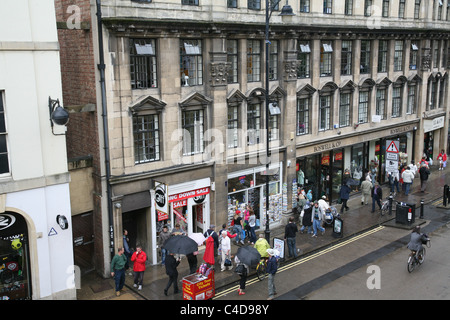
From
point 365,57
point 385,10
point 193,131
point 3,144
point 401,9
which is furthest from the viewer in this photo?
point 401,9

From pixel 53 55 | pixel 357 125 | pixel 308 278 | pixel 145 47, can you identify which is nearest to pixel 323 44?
pixel 357 125

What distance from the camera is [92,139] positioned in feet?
56.3

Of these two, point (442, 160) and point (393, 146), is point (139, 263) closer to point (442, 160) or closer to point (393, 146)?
point (393, 146)

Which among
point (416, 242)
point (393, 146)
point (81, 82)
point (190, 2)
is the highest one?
point (190, 2)

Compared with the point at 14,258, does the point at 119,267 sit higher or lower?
lower

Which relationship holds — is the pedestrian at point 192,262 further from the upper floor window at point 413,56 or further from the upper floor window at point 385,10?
the upper floor window at point 413,56

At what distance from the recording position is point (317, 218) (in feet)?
72.2

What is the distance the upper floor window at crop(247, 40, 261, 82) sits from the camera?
21.4 metres

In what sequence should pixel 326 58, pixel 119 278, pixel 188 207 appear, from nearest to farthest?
pixel 119 278 → pixel 188 207 → pixel 326 58

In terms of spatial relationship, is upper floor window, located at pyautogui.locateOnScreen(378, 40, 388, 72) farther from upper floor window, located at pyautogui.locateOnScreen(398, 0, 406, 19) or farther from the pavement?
the pavement

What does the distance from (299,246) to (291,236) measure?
2.04 meters

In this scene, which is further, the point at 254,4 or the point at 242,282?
the point at 254,4

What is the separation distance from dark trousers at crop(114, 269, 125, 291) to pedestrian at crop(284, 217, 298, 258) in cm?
641

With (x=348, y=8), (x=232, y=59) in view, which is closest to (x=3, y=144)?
(x=232, y=59)
